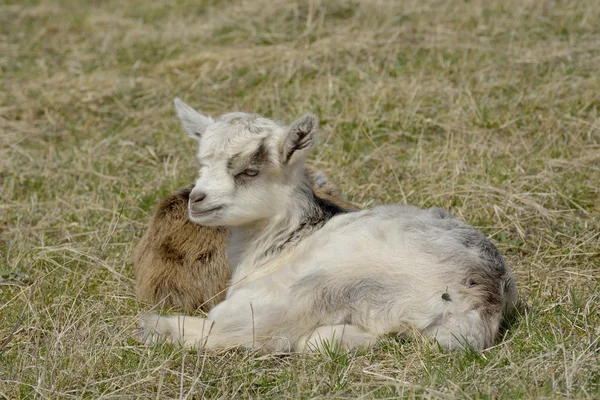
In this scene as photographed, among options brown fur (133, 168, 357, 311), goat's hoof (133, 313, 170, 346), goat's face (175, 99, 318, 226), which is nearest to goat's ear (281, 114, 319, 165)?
goat's face (175, 99, 318, 226)

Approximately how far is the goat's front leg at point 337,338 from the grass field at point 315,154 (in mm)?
91

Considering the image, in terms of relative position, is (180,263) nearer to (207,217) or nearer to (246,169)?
(207,217)

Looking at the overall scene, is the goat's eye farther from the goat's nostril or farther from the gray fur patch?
the gray fur patch

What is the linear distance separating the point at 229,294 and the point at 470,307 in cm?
136

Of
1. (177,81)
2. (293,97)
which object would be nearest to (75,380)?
(293,97)

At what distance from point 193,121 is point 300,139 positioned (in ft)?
2.70

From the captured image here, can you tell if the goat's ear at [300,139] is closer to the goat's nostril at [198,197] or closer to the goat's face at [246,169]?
the goat's face at [246,169]

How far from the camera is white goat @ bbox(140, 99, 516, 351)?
4.40m

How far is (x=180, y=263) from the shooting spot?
17.6 ft

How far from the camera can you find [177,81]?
9.44m

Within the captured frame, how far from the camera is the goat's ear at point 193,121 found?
5.37m

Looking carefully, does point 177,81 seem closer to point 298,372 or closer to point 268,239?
point 268,239

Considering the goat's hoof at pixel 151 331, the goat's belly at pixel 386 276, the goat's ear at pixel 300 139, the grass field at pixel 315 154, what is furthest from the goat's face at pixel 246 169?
the grass field at pixel 315 154

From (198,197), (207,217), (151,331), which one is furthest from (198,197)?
(151,331)
